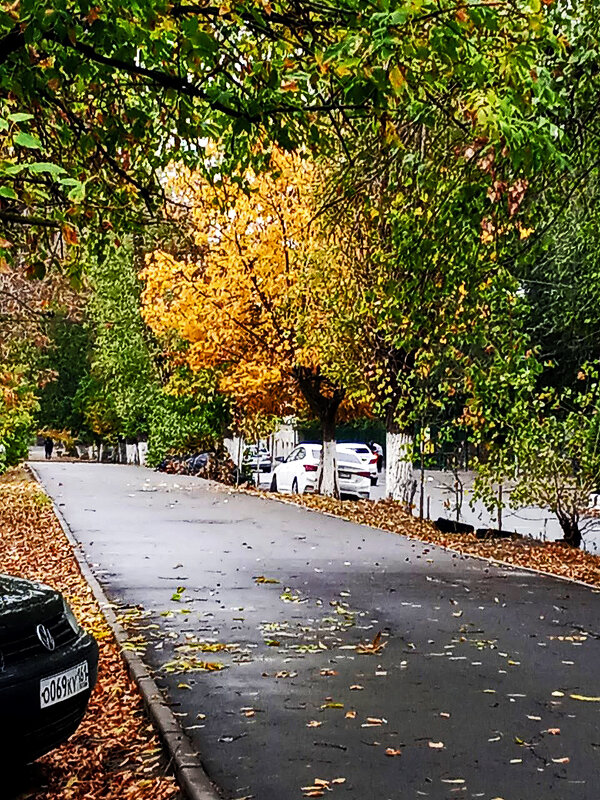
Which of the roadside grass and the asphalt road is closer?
the asphalt road

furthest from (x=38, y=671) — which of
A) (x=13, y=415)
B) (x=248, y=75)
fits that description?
(x=13, y=415)

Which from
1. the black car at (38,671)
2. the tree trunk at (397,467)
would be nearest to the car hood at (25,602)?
the black car at (38,671)

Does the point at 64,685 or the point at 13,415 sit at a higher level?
the point at 13,415

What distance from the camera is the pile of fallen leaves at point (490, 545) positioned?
565 inches

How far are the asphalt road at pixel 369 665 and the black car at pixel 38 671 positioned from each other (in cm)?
85

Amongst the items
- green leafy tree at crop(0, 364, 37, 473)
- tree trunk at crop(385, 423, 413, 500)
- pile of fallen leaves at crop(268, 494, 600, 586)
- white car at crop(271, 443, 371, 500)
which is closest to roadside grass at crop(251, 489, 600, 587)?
pile of fallen leaves at crop(268, 494, 600, 586)

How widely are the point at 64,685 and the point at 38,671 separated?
247 mm

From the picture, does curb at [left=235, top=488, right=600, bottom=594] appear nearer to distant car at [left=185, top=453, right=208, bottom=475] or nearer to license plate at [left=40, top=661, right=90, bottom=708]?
license plate at [left=40, top=661, right=90, bottom=708]

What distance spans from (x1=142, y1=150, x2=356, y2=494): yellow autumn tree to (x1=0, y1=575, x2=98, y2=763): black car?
700 inches

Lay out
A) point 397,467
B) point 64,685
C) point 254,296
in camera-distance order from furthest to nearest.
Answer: point 254,296
point 397,467
point 64,685

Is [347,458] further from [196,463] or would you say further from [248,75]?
[248,75]

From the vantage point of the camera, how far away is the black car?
489 cm

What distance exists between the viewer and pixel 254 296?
25.7 metres

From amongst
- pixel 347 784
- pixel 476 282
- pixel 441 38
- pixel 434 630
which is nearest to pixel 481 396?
pixel 476 282
